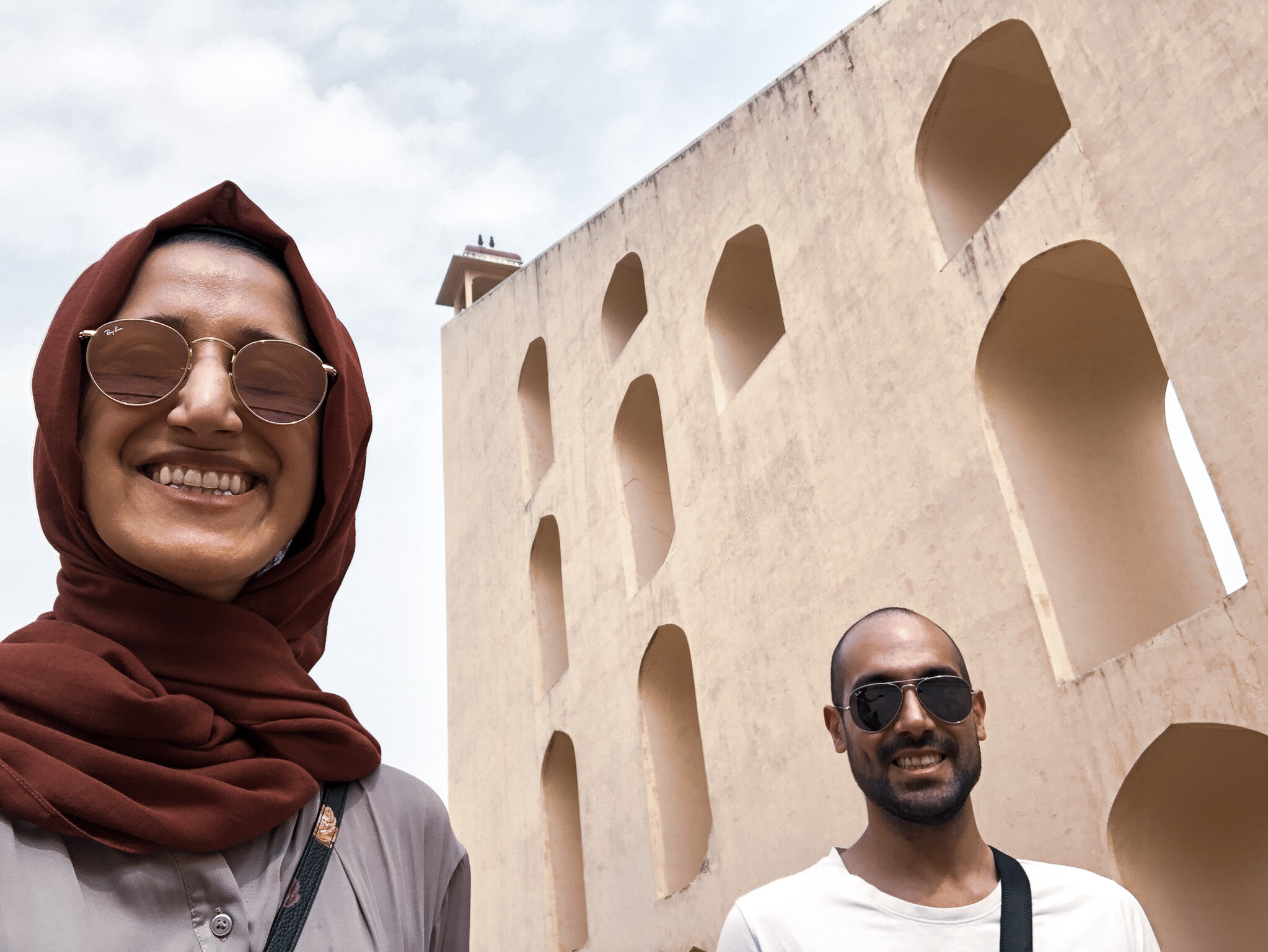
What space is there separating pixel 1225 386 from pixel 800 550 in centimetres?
389

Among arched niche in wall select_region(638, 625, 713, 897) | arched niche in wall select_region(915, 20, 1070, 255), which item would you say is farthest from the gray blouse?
arched niche in wall select_region(638, 625, 713, 897)

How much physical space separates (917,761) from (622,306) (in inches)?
442

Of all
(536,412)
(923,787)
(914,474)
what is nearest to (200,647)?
(923,787)

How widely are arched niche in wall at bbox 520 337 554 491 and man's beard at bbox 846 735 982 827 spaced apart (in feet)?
39.9

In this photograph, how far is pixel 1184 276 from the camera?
5.72m

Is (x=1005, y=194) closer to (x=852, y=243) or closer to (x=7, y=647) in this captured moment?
(x=852, y=243)

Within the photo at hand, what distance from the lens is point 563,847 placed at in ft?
41.4

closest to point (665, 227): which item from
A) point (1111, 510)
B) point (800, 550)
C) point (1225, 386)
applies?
point (800, 550)

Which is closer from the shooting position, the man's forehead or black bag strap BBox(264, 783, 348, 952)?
black bag strap BBox(264, 783, 348, 952)

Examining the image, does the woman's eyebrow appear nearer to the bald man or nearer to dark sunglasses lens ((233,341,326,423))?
dark sunglasses lens ((233,341,326,423))

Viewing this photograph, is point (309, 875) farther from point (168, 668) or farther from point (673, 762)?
point (673, 762)

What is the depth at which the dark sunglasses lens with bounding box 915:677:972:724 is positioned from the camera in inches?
106

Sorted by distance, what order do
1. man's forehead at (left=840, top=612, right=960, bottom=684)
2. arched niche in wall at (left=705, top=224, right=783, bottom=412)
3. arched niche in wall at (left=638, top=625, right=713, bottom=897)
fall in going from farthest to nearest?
arched niche in wall at (left=705, top=224, right=783, bottom=412) < arched niche in wall at (left=638, top=625, right=713, bottom=897) < man's forehead at (left=840, top=612, right=960, bottom=684)

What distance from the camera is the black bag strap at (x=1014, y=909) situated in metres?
2.22
